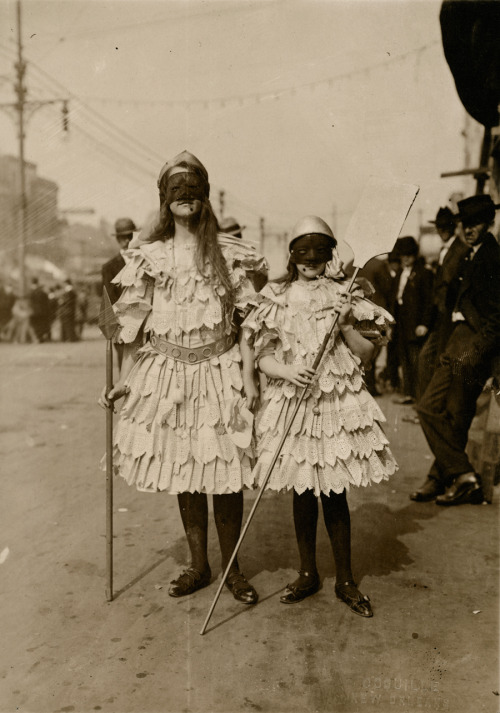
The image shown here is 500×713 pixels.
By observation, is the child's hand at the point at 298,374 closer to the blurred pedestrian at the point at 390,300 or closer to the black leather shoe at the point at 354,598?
the black leather shoe at the point at 354,598

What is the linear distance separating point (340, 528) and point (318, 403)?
0.62m

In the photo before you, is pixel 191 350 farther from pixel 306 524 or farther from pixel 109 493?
pixel 306 524

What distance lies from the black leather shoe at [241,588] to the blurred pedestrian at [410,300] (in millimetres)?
4721

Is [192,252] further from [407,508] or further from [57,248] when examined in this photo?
[57,248]

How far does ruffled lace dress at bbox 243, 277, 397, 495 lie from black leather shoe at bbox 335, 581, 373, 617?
1.65 ft

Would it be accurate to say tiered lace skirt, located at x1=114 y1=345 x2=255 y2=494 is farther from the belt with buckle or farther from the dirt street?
the dirt street

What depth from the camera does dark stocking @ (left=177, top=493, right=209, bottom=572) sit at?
3594 mm

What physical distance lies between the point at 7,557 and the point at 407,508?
8.61 feet

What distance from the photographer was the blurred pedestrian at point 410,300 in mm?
8148

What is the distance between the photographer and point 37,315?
20.4 metres

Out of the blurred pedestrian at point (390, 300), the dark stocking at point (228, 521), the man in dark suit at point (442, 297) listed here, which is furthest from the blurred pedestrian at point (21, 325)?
the dark stocking at point (228, 521)

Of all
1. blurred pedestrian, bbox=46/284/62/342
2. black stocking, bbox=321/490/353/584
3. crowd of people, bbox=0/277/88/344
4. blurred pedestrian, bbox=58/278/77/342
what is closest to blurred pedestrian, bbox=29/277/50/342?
crowd of people, bbox=0/277/88/344

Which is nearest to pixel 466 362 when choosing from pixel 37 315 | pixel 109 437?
pixel 109 437

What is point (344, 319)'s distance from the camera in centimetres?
328
